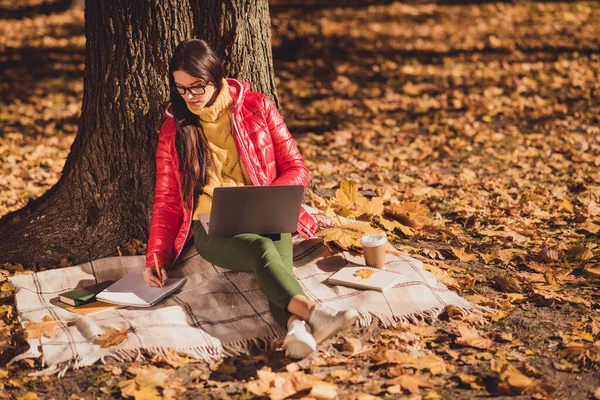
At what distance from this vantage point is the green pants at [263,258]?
3.47 metres

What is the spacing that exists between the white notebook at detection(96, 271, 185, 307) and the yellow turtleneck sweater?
17.4 inches

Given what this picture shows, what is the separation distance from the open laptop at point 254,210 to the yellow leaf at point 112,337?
695 millimetres

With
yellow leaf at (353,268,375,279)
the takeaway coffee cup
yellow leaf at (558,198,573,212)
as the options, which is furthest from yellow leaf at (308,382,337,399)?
yellow leaf at (558,198,573,212)

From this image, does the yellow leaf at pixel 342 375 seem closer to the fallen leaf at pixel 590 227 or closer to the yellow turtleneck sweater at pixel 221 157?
the yellow turtleneck sweater at pixel 221 157

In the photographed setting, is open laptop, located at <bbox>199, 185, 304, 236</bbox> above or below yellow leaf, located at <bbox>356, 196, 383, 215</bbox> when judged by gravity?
above

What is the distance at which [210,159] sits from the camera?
162 inches

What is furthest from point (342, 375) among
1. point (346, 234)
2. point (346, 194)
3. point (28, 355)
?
point (346, 194)

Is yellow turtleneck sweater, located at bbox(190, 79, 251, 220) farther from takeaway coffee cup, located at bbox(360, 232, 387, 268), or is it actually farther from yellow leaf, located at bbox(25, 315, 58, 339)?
yellow leaf, located at bbox(25, 315, 58, 339)

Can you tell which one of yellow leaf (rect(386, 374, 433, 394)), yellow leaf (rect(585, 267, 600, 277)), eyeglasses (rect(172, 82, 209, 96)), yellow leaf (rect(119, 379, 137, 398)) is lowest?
yellow leaf (rect(386, 374, 433, 394))

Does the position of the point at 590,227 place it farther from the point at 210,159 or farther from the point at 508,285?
the point at 210,159

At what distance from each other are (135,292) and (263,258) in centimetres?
81

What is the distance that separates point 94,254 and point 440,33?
7830 mm

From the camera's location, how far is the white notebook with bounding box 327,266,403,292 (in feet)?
12.6

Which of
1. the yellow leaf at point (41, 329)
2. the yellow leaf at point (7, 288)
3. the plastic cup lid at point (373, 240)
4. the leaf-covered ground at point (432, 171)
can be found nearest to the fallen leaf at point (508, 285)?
the leaf-covered ground at point (432, 171)
